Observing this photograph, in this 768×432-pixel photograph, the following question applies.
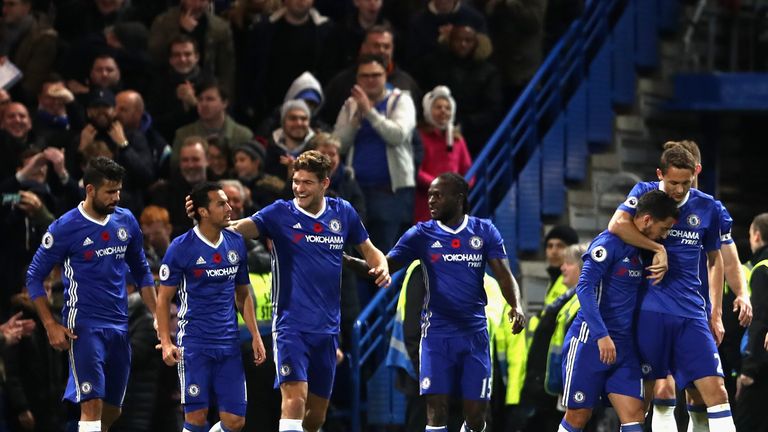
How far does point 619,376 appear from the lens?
12.7 meters

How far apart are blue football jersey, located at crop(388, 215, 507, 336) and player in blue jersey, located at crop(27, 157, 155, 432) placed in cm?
213

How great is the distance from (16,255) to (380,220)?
348cm

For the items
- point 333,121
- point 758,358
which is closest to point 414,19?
point 333,121

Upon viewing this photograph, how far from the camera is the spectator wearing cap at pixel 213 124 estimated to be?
56.5 feet

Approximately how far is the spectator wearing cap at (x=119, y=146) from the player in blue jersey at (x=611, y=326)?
5.29 metres

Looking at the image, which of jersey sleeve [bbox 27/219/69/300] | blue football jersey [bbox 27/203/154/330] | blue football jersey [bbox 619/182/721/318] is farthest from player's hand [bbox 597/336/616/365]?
jersey sleeve [bbox 27/219/69/300]

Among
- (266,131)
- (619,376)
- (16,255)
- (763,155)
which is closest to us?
(619,376)

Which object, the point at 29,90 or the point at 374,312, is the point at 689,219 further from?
the point at 29,90

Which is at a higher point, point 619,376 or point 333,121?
point 333,121

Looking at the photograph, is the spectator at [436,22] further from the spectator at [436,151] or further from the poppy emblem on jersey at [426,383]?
the poppy emblem on jersey at [426,383]

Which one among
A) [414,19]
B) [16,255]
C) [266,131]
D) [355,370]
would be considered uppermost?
[414,19]

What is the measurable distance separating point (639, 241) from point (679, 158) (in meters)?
0.67

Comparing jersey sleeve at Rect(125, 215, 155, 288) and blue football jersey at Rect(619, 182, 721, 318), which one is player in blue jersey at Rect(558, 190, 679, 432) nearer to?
blue football jersey at Rect(619, 182, 721, 318)

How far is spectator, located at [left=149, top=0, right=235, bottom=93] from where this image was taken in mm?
18312
